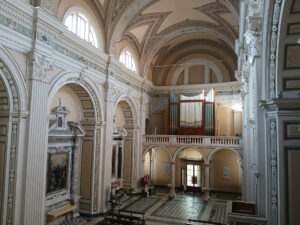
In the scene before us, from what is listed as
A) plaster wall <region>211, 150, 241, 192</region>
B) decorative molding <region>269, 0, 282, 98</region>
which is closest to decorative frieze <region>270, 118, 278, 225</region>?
decorative molding <region>269, 0, 282, 98</region>

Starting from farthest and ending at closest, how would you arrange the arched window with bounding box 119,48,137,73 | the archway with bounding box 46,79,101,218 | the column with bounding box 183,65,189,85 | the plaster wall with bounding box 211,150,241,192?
1. the column with bounding box 183,65,189,85
2. the plaster wall with bounding box 211,150,241,192
3. the arched window with bounding box 119,48,137,73
4. the archway with bounding box 46,79,101,218

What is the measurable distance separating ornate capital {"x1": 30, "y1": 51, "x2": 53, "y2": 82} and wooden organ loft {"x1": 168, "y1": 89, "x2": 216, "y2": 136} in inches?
437

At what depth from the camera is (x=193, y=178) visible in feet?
60.8

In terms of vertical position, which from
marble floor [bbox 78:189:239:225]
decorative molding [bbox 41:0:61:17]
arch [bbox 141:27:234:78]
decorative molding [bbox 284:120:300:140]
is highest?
arch [bbox 141:27:234:78]

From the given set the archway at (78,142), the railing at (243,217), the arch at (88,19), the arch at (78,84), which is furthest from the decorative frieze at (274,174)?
the arch at (88,19)

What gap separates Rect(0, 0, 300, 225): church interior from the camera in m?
4.47

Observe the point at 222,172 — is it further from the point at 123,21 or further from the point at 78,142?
the point at 123,21

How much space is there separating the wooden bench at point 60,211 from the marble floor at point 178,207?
1012mm

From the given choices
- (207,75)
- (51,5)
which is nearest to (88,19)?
(51,5)

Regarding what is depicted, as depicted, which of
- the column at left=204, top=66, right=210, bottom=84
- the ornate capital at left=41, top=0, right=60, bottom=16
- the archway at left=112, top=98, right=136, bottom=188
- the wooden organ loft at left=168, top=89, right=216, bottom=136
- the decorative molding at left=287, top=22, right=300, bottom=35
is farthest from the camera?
the column at left=204, top=66, right=210, bottom=84

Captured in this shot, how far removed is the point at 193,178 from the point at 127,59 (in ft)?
33.3

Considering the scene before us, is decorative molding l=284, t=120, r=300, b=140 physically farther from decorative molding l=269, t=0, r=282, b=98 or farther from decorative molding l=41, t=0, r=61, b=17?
decorative molding l=41, t=0, r=61, b=17

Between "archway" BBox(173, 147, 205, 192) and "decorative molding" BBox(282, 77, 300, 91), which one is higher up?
"decorative molding" BBox(282, 77, 300, 91)

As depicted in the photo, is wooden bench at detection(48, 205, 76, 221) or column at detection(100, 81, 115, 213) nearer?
wooden bench at detection(48, 205, 76, 221)
